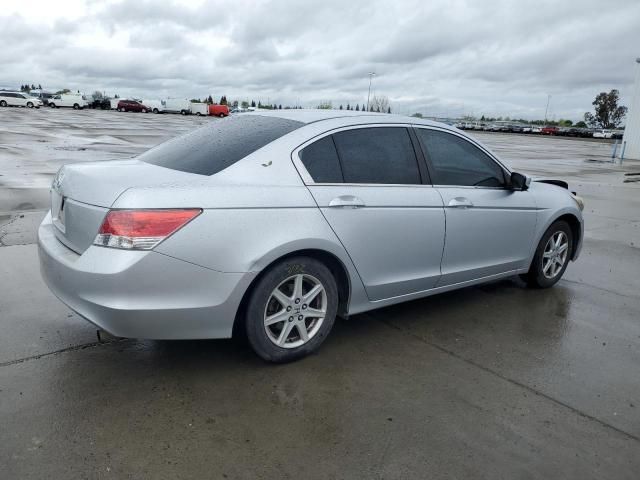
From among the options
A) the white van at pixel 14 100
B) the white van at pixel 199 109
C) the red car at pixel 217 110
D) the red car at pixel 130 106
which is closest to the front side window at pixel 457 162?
the white van at pixel 14 100

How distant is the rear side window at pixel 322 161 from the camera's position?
3521 mm

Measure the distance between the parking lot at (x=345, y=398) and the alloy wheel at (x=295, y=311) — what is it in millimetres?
197

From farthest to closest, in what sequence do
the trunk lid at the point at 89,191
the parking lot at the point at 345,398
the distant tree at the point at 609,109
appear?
1. the distant tree at the point at 609,109
2. the trunk lid at the point at 89,191
3. the parking lot at the point at 345,398

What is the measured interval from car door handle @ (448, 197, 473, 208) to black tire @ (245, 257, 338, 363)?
1.22 metres

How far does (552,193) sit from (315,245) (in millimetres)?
2932

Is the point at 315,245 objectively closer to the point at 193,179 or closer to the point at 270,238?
the point at 270,238

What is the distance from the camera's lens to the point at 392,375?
3.46 meters

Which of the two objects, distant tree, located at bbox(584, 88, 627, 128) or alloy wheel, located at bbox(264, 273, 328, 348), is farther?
distant tree, located at bbox(584, 88, 627, 128)

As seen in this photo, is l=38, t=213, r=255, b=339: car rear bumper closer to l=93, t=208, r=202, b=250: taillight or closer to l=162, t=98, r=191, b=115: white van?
l=93, t=208, r=202, b=250: taillight

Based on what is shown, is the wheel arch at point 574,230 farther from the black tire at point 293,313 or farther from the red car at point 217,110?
the red car at point 217,110

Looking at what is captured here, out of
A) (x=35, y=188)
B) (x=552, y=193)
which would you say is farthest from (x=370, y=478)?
(x=35, y=188)

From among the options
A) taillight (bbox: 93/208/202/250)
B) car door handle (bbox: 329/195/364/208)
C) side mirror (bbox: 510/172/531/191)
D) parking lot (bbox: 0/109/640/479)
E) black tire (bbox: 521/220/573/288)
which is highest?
side mirror (bbox: 510/172/531/191)

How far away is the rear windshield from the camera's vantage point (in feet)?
11.3

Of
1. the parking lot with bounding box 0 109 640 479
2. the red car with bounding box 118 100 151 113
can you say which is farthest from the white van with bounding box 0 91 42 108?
the parking lot with bounding box 0 109 640 479
